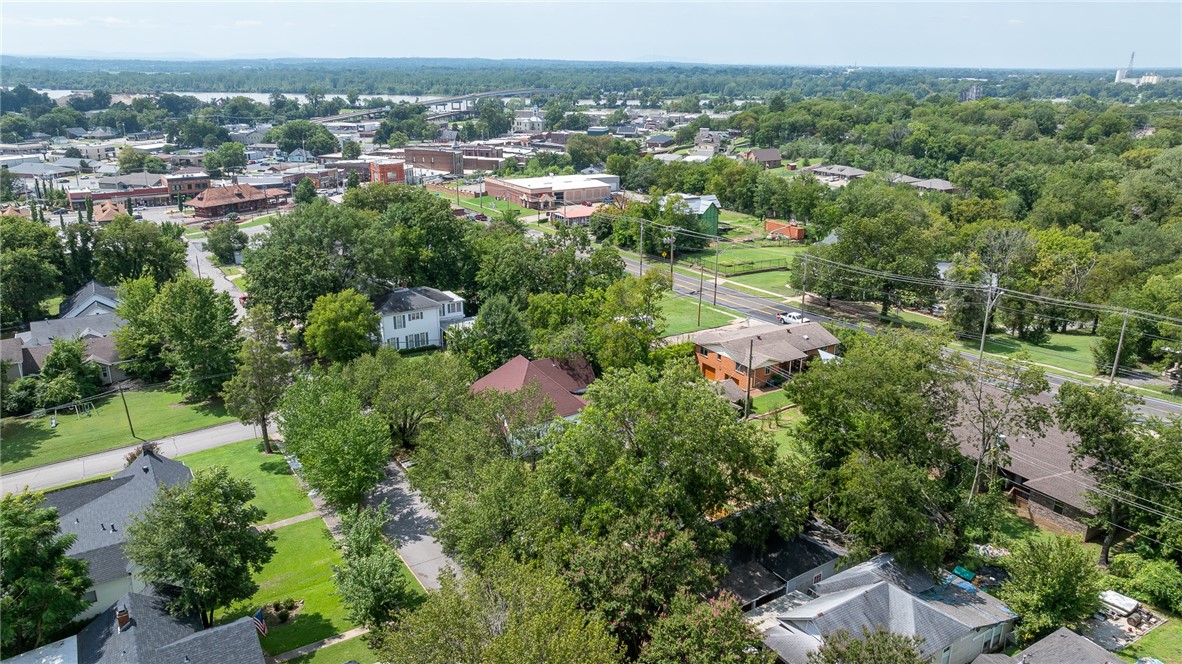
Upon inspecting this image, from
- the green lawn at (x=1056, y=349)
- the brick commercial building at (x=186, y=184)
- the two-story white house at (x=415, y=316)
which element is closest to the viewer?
the green lawn at (x=1056, y=349)

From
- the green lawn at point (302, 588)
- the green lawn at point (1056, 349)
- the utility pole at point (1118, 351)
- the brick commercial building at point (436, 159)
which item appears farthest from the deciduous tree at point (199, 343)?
the brick commercial building at point (436, 159)

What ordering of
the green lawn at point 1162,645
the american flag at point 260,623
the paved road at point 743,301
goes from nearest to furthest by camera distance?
the green lawn at point 1162,645
the american flag at point 260,623
the paved road at point 743,301

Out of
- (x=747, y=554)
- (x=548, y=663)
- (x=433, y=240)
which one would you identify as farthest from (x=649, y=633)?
(x=433, y=240)

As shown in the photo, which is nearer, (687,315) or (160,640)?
(160,640)

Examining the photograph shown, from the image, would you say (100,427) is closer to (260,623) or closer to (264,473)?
(264,473)

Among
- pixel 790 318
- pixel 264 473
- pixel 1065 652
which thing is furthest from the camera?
pixel 790 318

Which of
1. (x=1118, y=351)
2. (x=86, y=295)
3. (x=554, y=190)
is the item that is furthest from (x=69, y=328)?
(x=1118, y=351)

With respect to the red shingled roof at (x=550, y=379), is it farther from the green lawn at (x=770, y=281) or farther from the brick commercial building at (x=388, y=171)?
the brick commercial building at (x=388, y=171)
